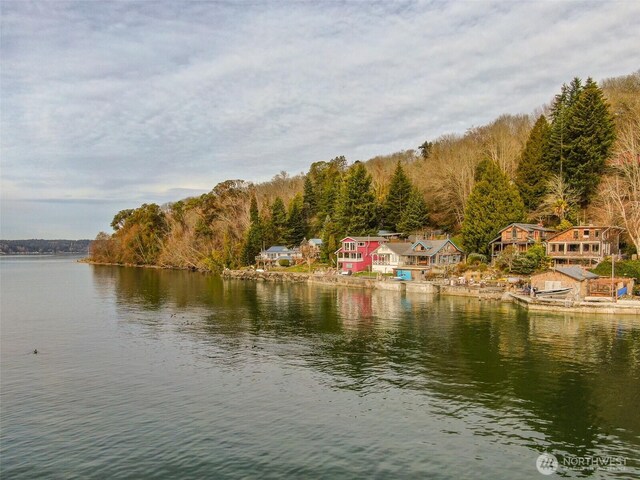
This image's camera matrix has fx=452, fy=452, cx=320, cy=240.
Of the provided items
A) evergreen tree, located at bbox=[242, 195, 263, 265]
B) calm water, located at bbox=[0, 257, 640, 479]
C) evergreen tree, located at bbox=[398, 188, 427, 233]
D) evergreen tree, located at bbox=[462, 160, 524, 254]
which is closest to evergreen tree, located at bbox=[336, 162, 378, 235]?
evergreen tree, located at bbox=[398, 188, 427, 233]

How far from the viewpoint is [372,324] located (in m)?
46.4

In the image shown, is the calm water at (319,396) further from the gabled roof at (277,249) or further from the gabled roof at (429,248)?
the gabled roof at (277,249)

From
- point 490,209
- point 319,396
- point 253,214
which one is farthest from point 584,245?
point 253,214

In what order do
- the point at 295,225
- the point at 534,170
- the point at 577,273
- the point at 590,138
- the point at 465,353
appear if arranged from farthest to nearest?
1. the point at 295,225
2. the point at 534,170
3. the point at 590,138
4. the point at 577,273
5. the point at 465,353

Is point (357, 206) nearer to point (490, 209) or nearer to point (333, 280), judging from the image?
point (333, 280)

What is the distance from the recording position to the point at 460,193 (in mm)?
92750

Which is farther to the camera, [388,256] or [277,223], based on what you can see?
[277,223]

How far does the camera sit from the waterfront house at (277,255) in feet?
353

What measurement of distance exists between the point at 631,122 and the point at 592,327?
47081 millimetres

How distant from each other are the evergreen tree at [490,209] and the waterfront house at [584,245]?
33.3 ft

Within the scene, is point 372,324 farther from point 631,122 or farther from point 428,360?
point 631,122

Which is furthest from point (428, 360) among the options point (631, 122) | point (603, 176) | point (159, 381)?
point (631, 122)

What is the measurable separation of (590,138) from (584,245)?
19.3m

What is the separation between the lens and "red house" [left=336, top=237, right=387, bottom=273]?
89062 millimetres
